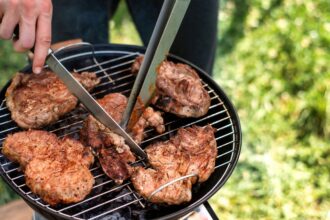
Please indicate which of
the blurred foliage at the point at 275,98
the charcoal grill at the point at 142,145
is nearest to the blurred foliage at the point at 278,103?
the blurred foliage at the point at 275,98

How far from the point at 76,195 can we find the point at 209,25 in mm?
2173

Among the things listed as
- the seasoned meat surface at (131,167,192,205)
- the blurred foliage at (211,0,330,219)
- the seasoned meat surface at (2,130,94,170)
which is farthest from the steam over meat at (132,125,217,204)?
the blurred foliage at (211,0,330,219)

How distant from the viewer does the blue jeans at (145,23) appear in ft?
12.7

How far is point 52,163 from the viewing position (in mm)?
2432

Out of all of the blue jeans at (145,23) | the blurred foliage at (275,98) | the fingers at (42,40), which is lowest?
the blurred foliage at (275,98)

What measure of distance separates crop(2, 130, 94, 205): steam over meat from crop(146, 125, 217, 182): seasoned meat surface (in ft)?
1.26

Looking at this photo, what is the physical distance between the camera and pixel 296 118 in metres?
4.71

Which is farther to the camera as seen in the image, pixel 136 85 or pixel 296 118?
pixel 296 118

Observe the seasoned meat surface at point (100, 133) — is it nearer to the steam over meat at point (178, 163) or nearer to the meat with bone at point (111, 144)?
→ the meat with bone at point (111, 144)

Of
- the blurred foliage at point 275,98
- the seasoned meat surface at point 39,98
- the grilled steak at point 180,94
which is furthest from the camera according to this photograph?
the blurred foliage at point 275,98

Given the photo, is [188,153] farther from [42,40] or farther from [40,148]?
[42,40]

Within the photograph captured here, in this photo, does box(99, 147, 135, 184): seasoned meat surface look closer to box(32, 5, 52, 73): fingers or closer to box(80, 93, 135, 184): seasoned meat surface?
box(80, 93, 135, 184): seasoned meat surface

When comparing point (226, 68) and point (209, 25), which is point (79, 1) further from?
point (226, 68)

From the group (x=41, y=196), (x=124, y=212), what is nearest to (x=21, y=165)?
(x=41, y=196)
